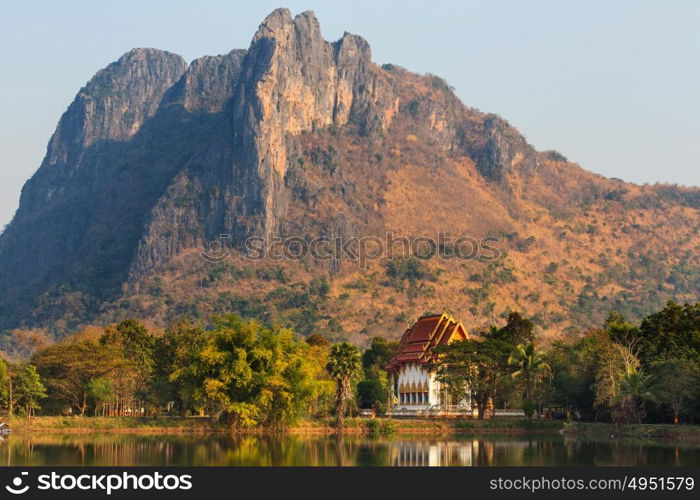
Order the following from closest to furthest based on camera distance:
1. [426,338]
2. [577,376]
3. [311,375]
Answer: [311,375] < [577,376] < [426,338]

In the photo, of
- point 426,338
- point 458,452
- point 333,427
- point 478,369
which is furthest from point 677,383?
point 426,338

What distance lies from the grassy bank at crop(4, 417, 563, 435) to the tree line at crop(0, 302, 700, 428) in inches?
62.0

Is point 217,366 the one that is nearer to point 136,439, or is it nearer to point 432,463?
point 136,439

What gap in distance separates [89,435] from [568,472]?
44779 millimetres

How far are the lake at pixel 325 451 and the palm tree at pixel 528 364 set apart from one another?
402 inches

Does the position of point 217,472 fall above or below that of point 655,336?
below

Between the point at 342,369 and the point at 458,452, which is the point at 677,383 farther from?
the point at 342,369

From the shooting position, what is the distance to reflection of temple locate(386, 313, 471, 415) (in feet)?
343

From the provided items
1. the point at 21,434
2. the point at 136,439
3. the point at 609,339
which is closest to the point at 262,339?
the point at 136,439

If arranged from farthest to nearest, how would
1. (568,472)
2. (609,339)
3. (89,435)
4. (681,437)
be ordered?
(609,339) < (89,435) < (681,437) < (568,472)

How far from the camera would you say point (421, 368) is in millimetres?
106375

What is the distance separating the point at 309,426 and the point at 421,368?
23832 millimetres


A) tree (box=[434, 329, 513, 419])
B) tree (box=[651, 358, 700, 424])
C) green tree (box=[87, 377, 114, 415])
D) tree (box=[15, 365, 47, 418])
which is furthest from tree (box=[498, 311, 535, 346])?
tree (box=[15, 365, 47, 418])

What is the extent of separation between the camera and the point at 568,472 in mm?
45219
